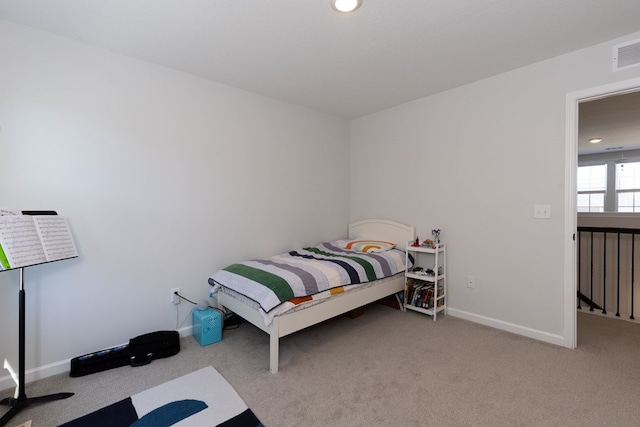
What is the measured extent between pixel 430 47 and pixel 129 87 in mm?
2438

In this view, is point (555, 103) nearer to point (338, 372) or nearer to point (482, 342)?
point (482, 342)

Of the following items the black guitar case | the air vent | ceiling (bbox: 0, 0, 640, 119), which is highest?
ceiling (bbox: 0, 0, 640, 119)

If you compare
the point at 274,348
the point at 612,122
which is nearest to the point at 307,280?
the point at 274,348

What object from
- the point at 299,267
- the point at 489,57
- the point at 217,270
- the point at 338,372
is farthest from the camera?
the point at 217,270

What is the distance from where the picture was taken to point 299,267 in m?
2.72

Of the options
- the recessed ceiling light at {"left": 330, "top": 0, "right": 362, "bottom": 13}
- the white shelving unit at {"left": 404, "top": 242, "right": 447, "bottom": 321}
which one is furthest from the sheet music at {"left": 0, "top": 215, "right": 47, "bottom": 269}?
the white shelving unit at {"left": 404, "top": 242, "right": 447, "bottom": 321}

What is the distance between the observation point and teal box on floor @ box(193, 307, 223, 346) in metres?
2.62

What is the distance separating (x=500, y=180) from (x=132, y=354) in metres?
3.49

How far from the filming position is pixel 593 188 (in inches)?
281

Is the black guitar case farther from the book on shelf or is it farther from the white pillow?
the white pillow

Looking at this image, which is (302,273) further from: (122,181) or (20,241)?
(20,241)

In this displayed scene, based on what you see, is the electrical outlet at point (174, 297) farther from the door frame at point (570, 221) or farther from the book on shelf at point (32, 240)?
the door frame at point (570, 221)

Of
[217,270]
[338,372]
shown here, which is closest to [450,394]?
[338,372]

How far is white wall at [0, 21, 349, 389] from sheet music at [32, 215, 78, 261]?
0.82ft
